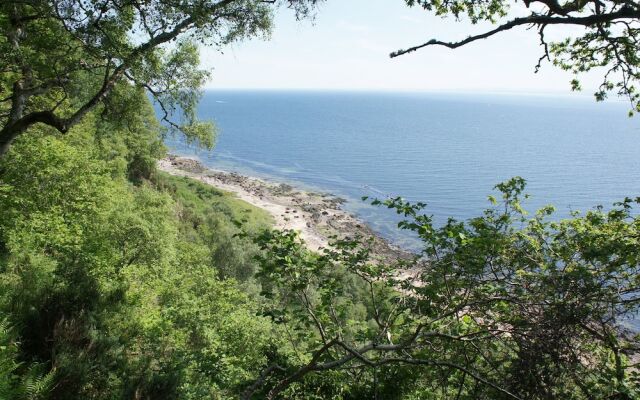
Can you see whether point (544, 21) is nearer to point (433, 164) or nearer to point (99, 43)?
point (99, 43)

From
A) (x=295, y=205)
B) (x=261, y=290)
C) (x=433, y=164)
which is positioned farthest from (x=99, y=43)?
(x=433, y=164)

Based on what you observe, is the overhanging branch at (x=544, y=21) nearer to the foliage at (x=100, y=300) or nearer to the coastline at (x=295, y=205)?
the foliage at (x=100, y=300)

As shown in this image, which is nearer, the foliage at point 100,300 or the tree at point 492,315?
the tree at point 492,315

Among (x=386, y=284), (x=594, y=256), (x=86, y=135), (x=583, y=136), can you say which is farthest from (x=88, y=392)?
(x=583, y=136)

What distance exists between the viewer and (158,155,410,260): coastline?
212 ft

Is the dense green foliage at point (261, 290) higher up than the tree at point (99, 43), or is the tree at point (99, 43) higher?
the tree at point (99, 43)

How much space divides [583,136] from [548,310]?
213023 mm

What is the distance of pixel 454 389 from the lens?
315 inches

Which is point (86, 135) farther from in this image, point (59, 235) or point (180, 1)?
point (180, 1)

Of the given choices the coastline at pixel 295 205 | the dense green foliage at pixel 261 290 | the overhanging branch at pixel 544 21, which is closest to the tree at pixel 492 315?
the dense green foliage at pixel 261 290

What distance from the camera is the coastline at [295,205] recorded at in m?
64.8

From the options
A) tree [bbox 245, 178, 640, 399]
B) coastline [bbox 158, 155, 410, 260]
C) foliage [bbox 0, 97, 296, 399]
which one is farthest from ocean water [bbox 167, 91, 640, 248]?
tree [bbox 245, 178, 640, 399]

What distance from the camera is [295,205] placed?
79312 millimetres

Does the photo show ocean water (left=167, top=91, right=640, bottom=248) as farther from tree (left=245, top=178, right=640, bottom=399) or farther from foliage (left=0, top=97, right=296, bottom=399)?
tree (left=245, top=178, right=640, bottom=399)
